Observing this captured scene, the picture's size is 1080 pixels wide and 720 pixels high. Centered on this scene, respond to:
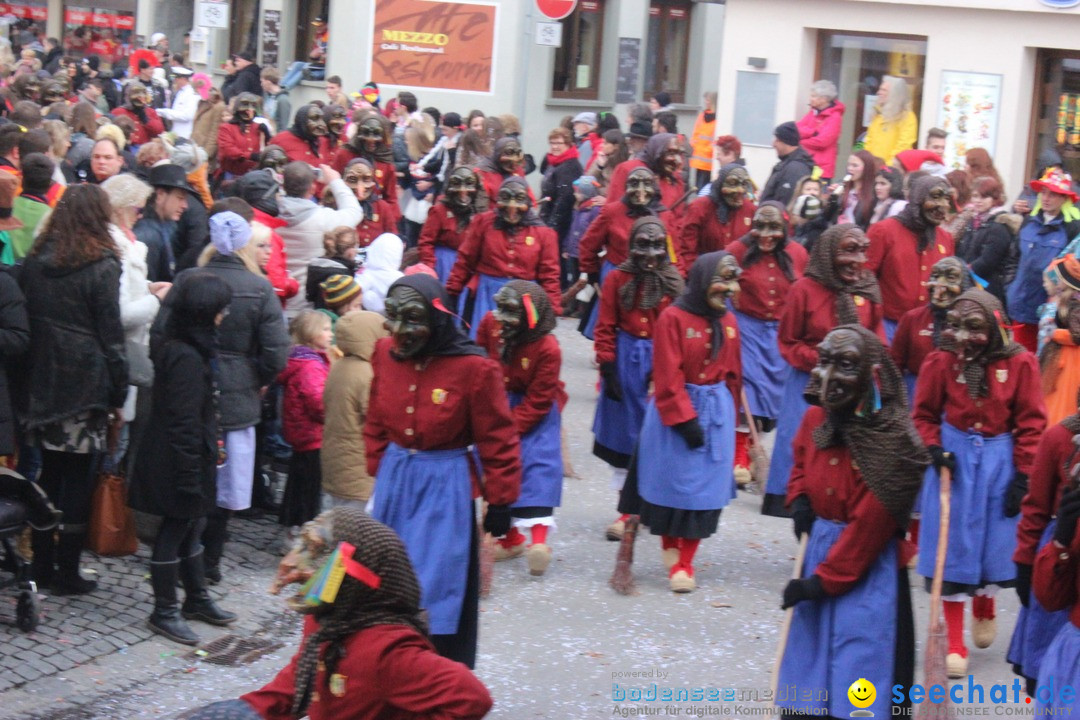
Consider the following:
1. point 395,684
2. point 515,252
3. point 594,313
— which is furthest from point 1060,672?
point 594,313

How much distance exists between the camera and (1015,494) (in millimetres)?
6809

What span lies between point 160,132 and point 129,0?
17442mm

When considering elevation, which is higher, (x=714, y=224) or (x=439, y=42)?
(x=439, y=42)

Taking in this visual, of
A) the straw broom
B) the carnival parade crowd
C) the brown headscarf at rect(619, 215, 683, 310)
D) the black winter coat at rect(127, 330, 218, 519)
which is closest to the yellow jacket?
the carnival parade crowd

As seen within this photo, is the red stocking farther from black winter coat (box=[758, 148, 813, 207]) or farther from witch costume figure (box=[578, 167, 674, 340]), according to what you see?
black winter coat (box=[758, 148, 813, 207])

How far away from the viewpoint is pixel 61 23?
104ft

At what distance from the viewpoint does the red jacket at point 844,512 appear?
541cm

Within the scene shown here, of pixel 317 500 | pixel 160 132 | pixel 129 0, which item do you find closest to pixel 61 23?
pixel 129 0

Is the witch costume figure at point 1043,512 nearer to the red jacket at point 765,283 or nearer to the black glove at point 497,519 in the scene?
the black glove at point 497,519

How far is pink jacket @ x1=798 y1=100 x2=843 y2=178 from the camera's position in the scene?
1697cm

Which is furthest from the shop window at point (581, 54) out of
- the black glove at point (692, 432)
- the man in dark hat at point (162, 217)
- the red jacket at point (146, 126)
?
the black glove at point (692, 432)

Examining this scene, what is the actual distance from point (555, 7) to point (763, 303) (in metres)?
7.42

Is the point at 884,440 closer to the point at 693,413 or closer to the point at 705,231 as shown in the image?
the point at 693,413

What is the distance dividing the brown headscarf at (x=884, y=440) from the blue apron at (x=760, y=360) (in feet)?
14.8
